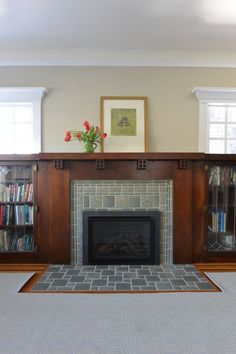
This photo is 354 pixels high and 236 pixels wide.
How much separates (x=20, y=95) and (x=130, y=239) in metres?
2.29

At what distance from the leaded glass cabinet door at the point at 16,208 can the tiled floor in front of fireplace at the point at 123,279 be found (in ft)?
1.65

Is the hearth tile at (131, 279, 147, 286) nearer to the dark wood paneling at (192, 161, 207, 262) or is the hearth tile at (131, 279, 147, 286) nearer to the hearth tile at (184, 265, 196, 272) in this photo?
the hearth tile at (184, 265, 196, 272)

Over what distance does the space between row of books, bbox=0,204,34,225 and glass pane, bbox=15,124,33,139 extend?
95 cm

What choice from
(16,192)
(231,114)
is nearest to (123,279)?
(16,192)

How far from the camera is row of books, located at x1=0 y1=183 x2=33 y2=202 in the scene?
2.90m

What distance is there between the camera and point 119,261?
2.81 meters

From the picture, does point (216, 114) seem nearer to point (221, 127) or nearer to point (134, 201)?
point (221, 127)

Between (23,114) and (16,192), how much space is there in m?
1.08

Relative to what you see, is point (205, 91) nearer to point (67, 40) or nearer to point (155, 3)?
point (155, 3)

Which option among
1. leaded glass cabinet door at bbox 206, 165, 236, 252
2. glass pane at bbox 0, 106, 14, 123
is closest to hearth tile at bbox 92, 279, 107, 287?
leaded glass cabinet door at bbox 206, 165, 236, 252

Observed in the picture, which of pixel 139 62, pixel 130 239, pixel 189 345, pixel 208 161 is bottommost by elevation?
pixel 189 345

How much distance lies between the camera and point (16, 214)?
115 inches

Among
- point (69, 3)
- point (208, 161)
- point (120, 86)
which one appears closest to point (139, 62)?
point (120, 86)

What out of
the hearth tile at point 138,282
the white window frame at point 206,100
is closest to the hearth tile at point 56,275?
the hearth tile at point 138,282
